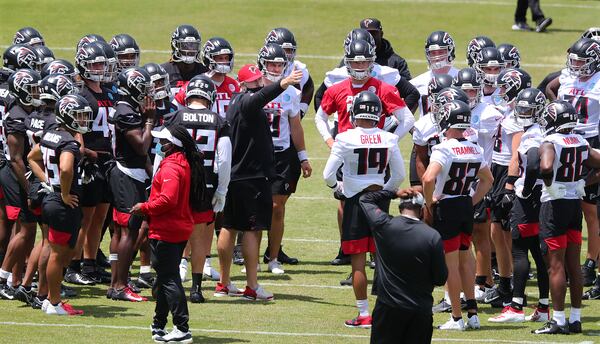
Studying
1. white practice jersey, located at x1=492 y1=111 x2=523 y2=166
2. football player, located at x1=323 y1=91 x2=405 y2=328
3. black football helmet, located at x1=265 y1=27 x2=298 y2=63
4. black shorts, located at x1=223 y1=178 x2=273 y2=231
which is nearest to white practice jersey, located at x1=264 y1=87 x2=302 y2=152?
black football helmet, located at x1=265 y1=27 x2=298 y2=63

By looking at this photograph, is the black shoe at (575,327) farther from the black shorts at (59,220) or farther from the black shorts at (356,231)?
the black shorts at (59,220)

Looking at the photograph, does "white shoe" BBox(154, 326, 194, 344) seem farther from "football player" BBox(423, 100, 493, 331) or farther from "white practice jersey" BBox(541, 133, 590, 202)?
"white practice jersey" BBox(541, 133, 590, 202)

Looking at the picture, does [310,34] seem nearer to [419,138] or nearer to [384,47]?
[384,47]

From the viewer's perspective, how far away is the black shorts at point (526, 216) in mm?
Answer: 10797

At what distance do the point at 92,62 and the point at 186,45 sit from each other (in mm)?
1499

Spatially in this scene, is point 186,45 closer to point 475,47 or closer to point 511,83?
point 475,47

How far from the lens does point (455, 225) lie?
10.2 m

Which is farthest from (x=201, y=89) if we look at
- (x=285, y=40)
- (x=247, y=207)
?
(x=285, y=40)

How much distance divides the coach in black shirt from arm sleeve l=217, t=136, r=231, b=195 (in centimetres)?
265

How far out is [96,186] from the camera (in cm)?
1166

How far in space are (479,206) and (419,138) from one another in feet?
2.84

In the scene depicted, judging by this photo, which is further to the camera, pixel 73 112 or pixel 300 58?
pixel 300 58

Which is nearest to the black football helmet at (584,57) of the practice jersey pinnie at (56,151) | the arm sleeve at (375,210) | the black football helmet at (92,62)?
the arm sleeve at (375,210)

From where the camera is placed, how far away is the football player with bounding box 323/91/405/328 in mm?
10297
